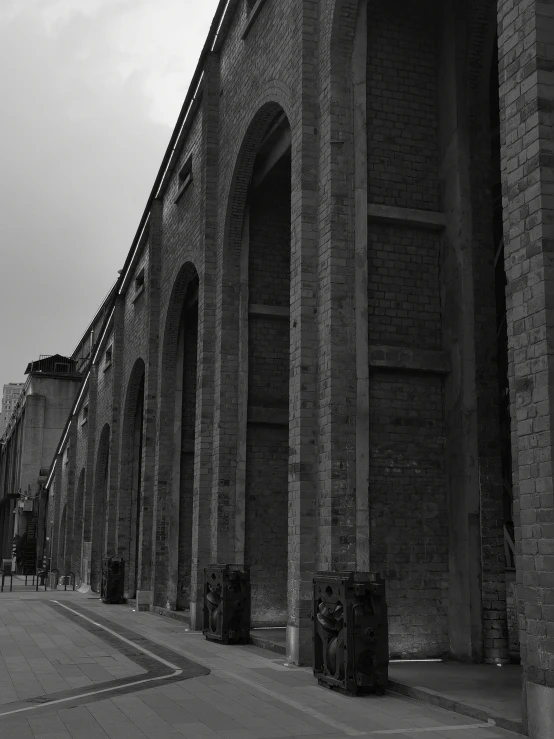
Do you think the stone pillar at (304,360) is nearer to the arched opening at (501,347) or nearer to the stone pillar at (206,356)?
the arched opening at (501,347)

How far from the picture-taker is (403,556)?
970 centimetres

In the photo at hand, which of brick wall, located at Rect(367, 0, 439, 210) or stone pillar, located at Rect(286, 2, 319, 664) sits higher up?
brick wall, located at Rect(367, 0, 439, 210)

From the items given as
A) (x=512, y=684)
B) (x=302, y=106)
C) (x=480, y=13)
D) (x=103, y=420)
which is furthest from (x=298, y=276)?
(x=103, y=420)

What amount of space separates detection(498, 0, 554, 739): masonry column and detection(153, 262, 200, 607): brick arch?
11575 mm

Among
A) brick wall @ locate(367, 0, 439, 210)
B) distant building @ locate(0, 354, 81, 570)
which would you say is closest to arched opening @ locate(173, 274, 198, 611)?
brick wall @ locate(367, 0, 439, 210)

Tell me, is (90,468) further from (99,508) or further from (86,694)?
(86,694)

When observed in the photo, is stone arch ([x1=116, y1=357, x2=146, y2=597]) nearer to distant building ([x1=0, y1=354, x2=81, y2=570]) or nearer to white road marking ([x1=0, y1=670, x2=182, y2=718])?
white road marking ([x1=0, y1=670, x2=182, y2=718])

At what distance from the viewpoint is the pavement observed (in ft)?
19.7

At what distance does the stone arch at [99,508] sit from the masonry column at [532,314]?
22781 mm

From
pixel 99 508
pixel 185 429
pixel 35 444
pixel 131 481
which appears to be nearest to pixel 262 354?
pixel 185 429

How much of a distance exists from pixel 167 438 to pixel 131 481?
5.93 m

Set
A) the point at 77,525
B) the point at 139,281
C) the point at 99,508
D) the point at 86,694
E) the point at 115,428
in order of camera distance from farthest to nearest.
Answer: the point at 77,525 → the point at 99,508 → the point at 115,428 → the point at 139,281 → the point at 86,694

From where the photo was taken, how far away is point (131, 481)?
24078 millimetres

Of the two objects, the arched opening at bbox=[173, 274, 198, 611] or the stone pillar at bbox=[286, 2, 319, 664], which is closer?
the stone pillar at bbox=[286, 2, 319, 664]
